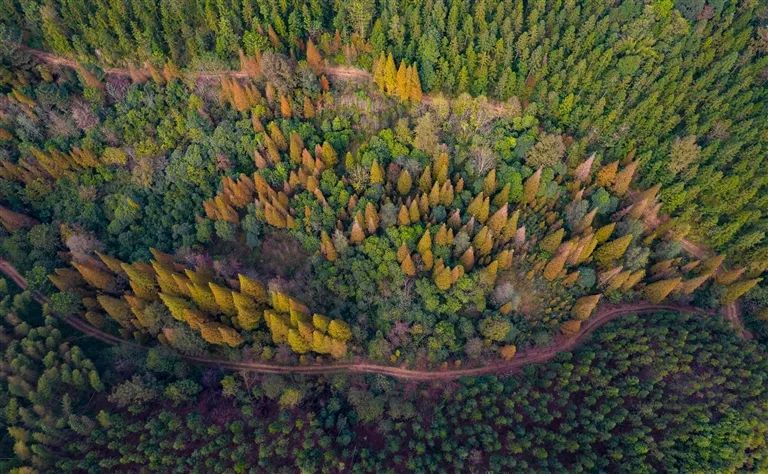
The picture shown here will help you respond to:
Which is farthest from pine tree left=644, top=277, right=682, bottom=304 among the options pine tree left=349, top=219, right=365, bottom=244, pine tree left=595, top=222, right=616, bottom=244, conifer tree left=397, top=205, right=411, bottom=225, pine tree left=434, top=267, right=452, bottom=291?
pine tree left=349, top=219, right=365, bottom=244

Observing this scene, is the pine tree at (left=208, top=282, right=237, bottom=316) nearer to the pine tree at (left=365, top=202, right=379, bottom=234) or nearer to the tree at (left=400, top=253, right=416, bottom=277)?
the pine tree at (left=365, top=202, right=379, bottom=234)

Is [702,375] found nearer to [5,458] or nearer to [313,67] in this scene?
[313,67]

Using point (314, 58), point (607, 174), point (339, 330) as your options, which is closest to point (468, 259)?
point (339, 330)

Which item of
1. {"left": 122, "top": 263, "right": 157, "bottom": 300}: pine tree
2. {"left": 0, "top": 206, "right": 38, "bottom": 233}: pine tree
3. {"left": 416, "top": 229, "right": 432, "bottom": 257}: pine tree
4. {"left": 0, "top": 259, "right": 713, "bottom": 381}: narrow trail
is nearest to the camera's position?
{"left": 122, "top": 263, "right": 157, "bottom": 300}: pine tree

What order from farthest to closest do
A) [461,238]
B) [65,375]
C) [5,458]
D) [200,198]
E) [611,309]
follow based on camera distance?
[200,198] → [611,309] → [461,238] → [65,375] → [5,458]

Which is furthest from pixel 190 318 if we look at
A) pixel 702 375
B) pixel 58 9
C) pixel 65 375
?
pixel 702 375

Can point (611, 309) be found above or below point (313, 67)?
below
